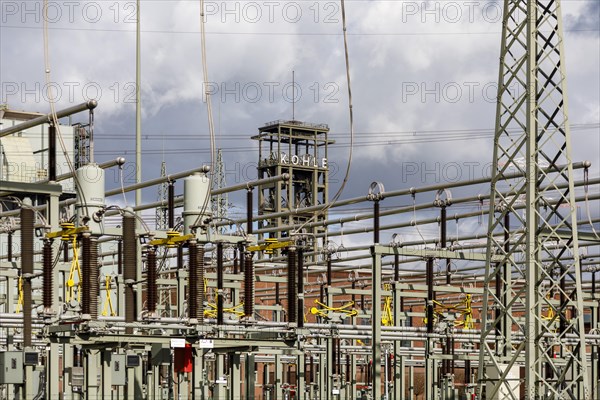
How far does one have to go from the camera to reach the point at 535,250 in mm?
18672

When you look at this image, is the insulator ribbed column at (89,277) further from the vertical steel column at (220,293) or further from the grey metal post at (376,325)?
A: the grey metal post at (376,325)

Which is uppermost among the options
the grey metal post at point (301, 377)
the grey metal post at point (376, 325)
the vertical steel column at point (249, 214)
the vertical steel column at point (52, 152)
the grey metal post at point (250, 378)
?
the vertical steel column at point (52, 152)

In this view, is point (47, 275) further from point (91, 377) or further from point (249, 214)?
point (249, 214)

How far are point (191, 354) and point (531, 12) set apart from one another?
8.52 metres

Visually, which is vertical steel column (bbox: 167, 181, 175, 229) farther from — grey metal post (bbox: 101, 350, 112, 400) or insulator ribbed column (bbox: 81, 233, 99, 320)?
insulator ribbed column (bbox: 81, 233, 99, 320)

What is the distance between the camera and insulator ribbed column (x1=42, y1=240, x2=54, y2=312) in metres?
15.9

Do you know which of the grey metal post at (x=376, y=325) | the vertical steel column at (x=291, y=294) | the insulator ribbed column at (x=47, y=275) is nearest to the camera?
the insulator ribbed column at (x=47, y=275)

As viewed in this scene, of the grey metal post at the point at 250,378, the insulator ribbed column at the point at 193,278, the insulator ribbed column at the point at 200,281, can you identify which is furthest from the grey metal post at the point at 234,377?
the insulator ribbed column at the point at 193,278

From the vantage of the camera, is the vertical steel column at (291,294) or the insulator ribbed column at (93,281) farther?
the vertical steel column at (291,294)

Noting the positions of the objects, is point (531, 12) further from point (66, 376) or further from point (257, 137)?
point (257, 137)

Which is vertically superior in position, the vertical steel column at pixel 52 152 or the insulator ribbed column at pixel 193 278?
the vertical steel column at pixel 52 152

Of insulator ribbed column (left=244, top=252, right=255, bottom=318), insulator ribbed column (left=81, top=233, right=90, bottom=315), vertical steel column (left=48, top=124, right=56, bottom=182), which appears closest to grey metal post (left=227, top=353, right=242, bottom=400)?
insulator ribbed column (left=244, top=252, right=255, bottom=318)

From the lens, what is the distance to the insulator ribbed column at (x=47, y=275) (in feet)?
52.2

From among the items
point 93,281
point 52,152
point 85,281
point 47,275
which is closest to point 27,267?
point 47,275
